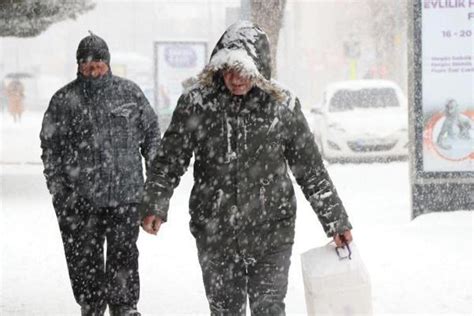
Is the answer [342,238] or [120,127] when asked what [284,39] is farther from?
[342,238]

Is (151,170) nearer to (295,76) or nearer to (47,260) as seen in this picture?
(47,260)

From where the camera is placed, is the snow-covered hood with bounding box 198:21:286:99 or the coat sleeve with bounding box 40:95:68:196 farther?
the coat sleeve with bounding box 40:95:68:196

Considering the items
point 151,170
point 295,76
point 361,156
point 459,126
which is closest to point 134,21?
point 295,76

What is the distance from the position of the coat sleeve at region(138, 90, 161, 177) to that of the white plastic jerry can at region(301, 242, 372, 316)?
1.83 m

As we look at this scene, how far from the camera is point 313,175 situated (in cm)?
478

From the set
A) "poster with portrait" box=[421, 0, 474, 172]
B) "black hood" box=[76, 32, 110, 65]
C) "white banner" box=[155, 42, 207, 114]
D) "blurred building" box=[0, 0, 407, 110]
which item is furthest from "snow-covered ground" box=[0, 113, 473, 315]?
"white banner" box=[155, 42, 207, 114]

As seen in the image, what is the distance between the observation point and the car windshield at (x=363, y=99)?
816 inches

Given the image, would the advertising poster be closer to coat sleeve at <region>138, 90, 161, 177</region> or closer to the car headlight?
the car headlight

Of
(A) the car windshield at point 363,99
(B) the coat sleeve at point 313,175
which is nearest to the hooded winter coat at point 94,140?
(B) the coat sleeve at point 313,175

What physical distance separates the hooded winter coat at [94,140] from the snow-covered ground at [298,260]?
4.37 feet

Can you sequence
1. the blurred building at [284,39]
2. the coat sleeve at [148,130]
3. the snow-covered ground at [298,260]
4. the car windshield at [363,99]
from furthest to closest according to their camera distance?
the blurred building at [284,39] < the car windshield at [363,99] < the snow-covered ground at [298,260] < the coat sleeve at [148,130]

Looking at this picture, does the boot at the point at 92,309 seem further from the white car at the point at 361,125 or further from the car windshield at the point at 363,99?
the car windshield at the point at 363,99

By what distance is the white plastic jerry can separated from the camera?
4.63 metres

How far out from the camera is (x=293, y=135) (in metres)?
4.73
